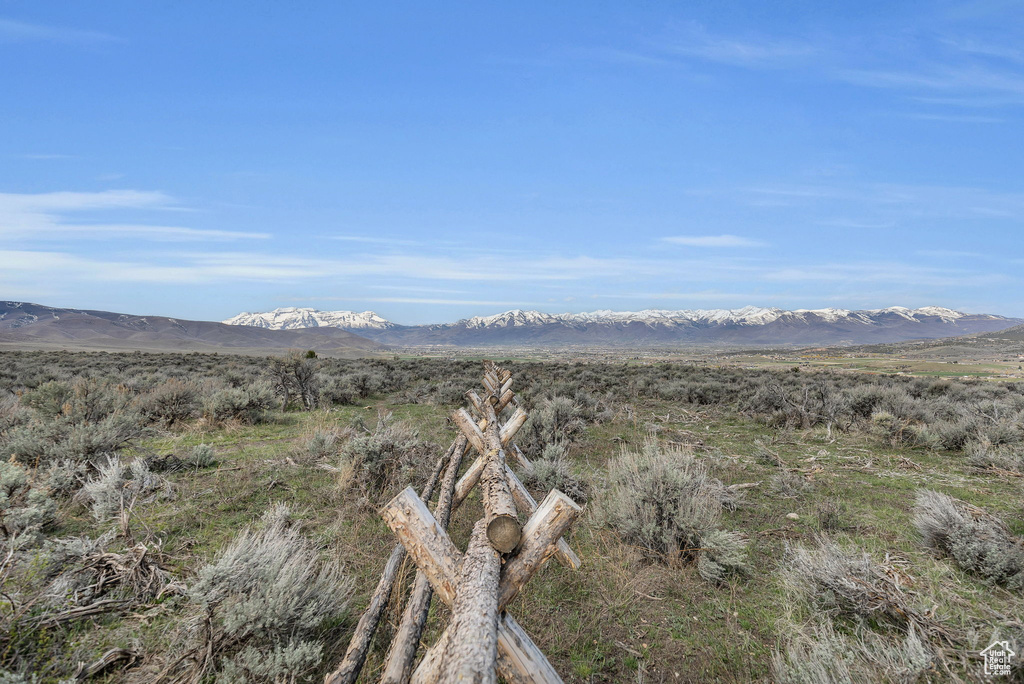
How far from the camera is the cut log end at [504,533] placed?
2.51 metres

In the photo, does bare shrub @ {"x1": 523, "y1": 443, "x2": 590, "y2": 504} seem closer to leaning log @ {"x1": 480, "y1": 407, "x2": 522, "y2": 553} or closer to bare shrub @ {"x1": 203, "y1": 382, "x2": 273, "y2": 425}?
leaning log @ {"x1": 480, "y1": 407, "x2": 522, "y2": 553}

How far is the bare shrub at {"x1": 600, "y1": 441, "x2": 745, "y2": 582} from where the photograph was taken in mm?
4520

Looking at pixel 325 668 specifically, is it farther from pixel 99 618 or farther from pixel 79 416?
pixel 79 416

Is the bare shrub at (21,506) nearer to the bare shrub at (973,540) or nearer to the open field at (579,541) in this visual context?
the open field at (579,541)

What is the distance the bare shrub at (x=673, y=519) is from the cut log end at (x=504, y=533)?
2983 mm

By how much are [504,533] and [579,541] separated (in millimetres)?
3092

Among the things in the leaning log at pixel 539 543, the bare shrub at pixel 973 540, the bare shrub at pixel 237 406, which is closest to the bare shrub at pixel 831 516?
the bare shrub at pixel 973 540

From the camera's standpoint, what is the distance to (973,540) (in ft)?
14.3

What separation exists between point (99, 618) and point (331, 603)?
178cm

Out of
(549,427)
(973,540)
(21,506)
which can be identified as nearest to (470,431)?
(549,427)

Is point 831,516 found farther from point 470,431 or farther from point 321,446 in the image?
point 321,446

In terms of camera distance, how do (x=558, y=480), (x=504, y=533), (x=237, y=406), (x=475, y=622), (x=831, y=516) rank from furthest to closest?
(x=237, y=406) → (x=558, y=480) → (x=831, y=516) → (x=504, y=533) → (x=475, y=622)

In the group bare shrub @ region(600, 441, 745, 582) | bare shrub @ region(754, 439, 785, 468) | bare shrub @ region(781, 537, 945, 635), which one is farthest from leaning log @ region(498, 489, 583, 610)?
bare shrub @ region(754, 439, 785, 468)

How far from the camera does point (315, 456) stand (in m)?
7.93
